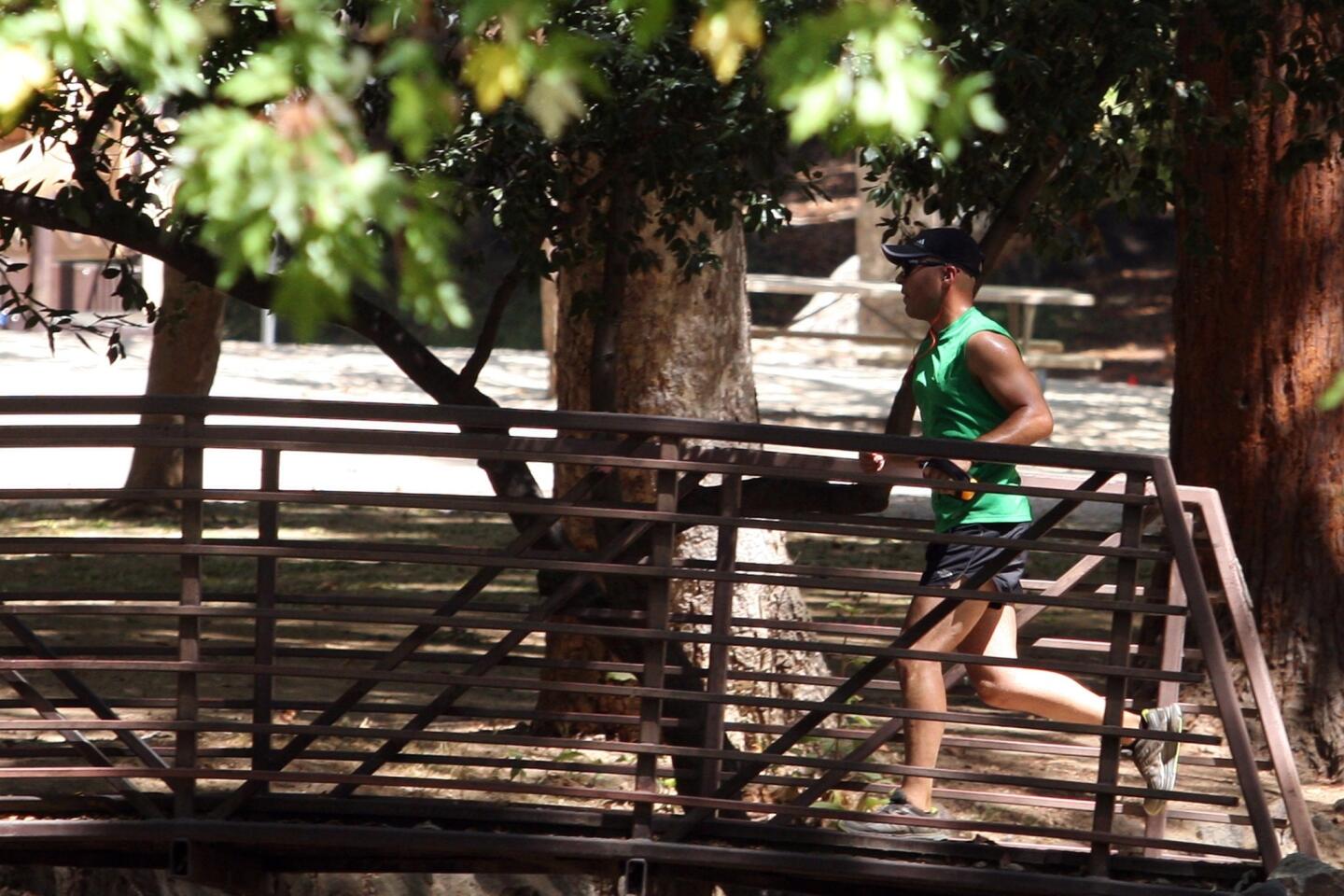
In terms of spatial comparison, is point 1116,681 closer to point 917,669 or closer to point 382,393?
point 917,669

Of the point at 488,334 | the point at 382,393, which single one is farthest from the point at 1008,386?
the point at 382,393

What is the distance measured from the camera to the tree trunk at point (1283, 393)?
24.2ft

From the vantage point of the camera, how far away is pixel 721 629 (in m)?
5.20

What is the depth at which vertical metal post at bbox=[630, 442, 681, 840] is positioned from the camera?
16.7 ft

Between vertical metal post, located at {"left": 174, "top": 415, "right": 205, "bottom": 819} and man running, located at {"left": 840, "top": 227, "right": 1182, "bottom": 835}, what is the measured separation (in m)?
1.93

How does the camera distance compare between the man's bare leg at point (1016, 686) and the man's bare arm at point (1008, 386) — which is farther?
the man's bare leg at point (1016, 686)

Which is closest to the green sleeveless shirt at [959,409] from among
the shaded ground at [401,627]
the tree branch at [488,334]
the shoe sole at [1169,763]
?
the shaded ground at [401,627]

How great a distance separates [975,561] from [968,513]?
0.46 ft

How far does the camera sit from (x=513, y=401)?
18.8 meters

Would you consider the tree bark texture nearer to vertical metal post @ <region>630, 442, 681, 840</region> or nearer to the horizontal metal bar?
vertical metal post @ <region>630, 442, 681, 840</region>

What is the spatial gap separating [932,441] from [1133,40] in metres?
1.55

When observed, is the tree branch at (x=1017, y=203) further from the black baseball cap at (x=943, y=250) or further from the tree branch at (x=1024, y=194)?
the black baseball cap at (x=943, y=250)

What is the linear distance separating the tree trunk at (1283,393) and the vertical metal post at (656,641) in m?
3.18

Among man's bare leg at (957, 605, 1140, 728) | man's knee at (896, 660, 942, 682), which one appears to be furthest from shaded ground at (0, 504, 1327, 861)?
man's knee at (896, 660, 942, 682)
